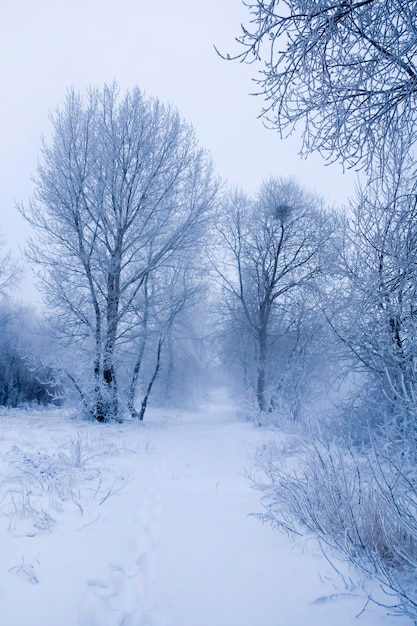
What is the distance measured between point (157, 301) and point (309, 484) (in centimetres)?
1012

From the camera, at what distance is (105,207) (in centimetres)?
1109

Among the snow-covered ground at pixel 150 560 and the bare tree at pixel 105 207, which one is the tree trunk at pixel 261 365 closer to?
the bare tree at pixel 105 207

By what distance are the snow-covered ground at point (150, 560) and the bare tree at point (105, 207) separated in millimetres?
6445

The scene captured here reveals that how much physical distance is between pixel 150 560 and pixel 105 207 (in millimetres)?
10244

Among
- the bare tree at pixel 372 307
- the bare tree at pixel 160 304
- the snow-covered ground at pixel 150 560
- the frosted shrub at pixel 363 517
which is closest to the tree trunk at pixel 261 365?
the bare tree at pixel 160 304

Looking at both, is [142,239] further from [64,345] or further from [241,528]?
[241,528]

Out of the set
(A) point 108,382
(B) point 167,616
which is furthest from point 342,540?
(A) point 108,382

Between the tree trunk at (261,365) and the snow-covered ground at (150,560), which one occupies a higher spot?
the tree trunk at (261,365)

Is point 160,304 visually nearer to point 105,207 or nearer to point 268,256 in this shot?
point 105,207

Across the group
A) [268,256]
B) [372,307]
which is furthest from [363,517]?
[268,256]

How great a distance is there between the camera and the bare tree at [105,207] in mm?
10586

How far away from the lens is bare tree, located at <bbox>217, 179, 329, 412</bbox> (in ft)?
48.4

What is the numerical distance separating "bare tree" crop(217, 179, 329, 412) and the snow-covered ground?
10.8m

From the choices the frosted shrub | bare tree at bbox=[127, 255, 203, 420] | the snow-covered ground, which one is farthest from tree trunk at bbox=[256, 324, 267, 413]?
the frosted shrub
